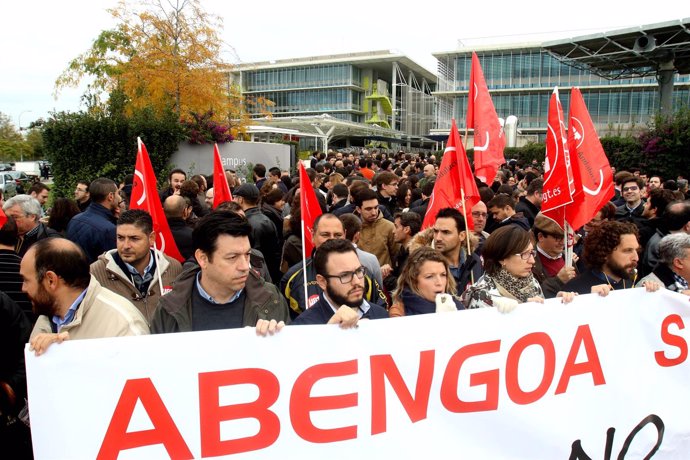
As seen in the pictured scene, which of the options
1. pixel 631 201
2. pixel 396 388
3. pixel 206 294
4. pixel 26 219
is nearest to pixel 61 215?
pixel 26 219

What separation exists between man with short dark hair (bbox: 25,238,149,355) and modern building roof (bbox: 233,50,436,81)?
73.9 meters

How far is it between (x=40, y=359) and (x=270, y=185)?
630 cm

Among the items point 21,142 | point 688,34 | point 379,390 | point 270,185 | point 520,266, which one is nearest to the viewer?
point 379,390

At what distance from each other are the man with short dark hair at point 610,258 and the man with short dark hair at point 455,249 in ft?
2.42

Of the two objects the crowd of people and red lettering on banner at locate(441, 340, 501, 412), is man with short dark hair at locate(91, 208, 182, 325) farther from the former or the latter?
red lettering on banner at locate(441, 340, 501, 412)

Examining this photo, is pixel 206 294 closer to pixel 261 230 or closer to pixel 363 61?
pixel 261 230

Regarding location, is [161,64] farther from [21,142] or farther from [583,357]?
[21,142]

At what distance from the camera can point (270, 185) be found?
8523 mm

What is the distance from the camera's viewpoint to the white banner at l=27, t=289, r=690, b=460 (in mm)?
2422

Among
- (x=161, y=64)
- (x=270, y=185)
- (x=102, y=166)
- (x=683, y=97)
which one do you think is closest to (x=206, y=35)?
→ (x=161, y=64)

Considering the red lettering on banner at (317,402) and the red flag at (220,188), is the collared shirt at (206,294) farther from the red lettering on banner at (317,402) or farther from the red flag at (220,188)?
the red flag at (220,188)

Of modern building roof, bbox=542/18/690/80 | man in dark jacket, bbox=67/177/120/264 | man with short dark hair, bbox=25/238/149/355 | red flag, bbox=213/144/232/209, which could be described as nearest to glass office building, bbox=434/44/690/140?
modern building roof, bbox=542/18/690/80

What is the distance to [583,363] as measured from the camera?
121 inches

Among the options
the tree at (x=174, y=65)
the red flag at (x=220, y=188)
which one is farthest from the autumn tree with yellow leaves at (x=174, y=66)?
the red flag at (x=220, y=188)
